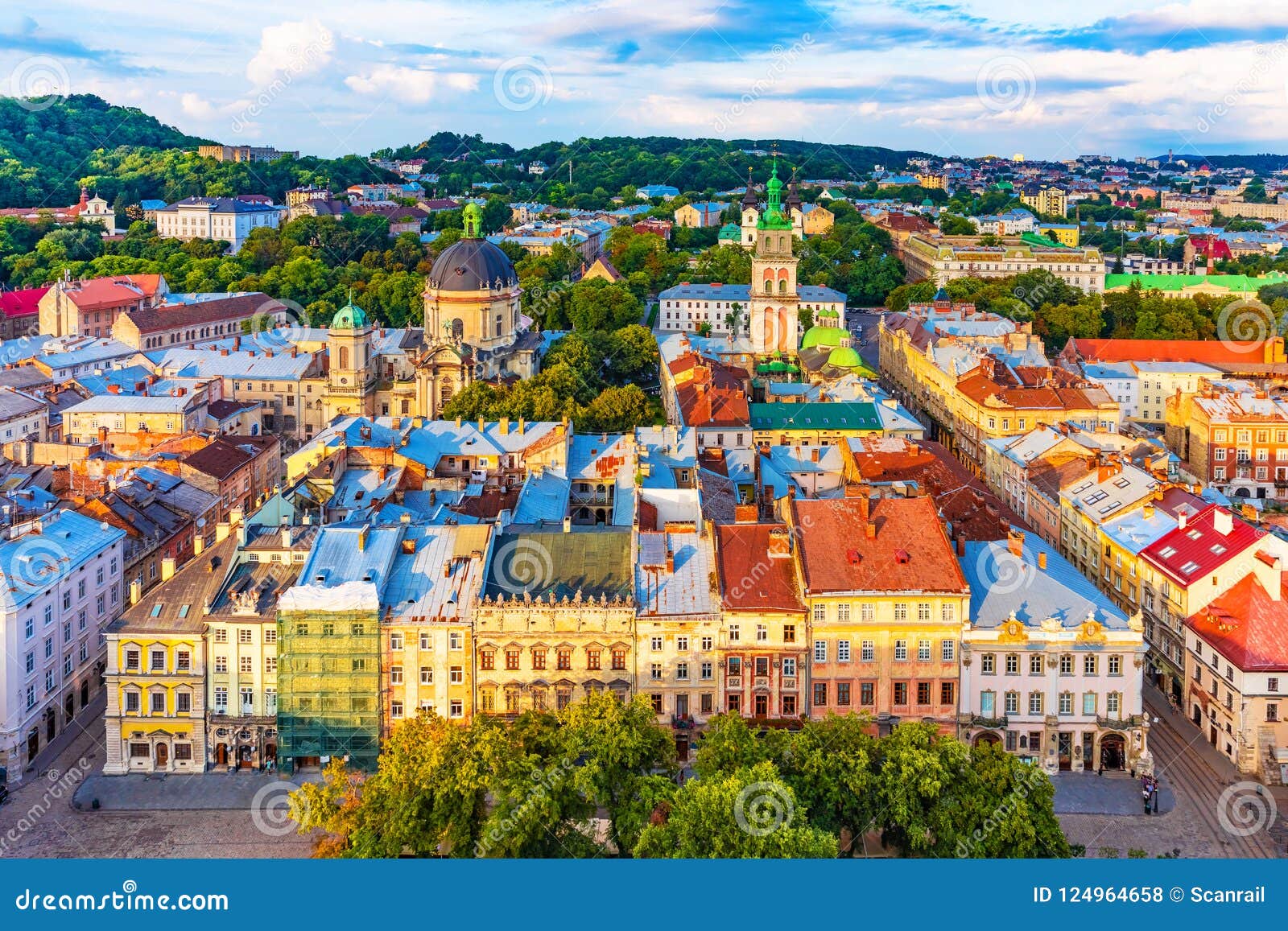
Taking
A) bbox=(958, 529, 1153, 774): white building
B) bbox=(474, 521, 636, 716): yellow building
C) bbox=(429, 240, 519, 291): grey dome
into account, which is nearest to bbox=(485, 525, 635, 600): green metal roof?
bbox=(474, 521, 636, 716): yellow building

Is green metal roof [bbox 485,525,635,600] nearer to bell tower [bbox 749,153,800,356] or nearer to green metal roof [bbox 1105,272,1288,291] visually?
bell tower [bbox 749,153,800,356]

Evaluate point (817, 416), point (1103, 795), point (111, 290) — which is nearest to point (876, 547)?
point (1103, 795)

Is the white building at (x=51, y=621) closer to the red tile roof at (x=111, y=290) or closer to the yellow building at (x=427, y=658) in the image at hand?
the yellow building at (x=427, y=658)

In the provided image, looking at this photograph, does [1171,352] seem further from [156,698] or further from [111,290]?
[111,290]

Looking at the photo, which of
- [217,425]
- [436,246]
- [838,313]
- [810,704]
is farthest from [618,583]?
[436,246]

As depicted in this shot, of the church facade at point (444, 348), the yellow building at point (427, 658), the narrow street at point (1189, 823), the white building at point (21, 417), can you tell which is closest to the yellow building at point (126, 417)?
the white building at point (21, 417)

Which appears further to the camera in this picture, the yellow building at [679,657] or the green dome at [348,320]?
the green dome at [348,320]
